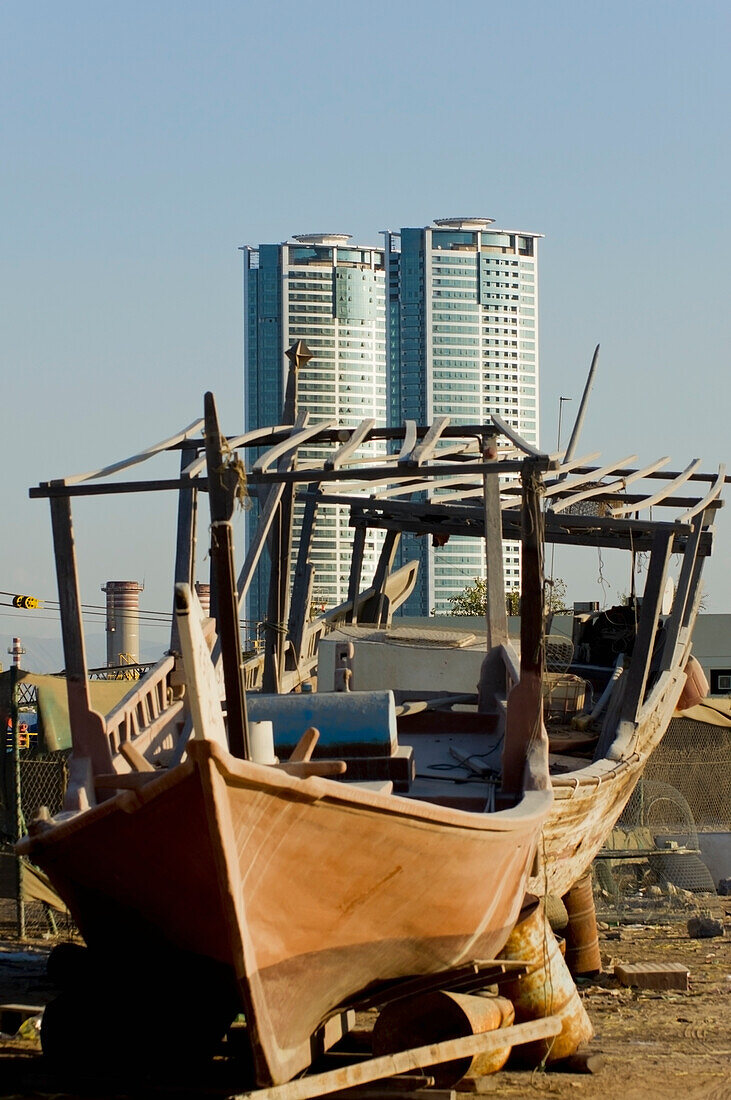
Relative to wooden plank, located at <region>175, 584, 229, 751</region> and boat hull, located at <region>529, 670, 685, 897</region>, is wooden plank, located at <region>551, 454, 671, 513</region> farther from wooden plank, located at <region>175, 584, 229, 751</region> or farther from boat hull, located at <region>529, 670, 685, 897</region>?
wooden plank, located at <region>175, 584, 229, 751</region>

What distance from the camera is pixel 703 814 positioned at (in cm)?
1822

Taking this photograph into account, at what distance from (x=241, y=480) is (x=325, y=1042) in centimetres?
322

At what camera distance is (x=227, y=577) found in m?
6.99

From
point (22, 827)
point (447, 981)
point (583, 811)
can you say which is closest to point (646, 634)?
point (583, 811)

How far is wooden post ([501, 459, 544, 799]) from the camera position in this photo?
881 centimetres

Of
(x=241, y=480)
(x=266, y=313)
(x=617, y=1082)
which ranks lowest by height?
(x=617, y=1082)

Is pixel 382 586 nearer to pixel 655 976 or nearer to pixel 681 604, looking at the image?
pixel 681 604

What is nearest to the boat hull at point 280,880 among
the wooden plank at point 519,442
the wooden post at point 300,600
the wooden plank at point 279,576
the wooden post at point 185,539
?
the wooden plank at point 519,442

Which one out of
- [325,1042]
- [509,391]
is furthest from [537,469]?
[509,391]

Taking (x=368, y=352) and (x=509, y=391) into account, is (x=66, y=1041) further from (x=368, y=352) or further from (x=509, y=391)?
(x=509, y=391)

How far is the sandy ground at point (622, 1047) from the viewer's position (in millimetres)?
7625

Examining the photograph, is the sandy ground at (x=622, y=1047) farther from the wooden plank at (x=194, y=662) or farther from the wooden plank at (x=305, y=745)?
the wooden plank at (x=194, y=662)

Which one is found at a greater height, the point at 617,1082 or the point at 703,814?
the point at 617,1082

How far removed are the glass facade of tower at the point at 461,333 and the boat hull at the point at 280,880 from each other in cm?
11355
